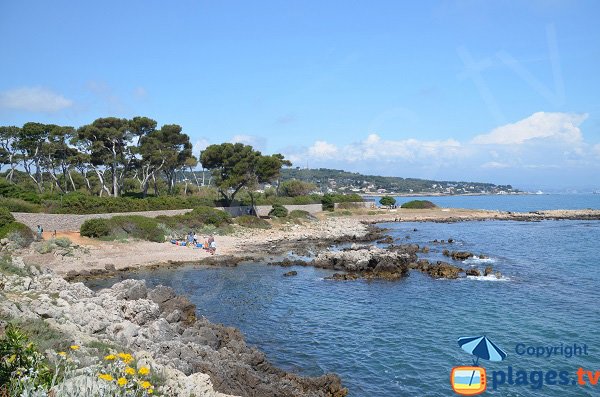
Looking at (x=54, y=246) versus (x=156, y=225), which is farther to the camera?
(x=156, y=225)

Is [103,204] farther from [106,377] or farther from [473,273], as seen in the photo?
[106,377]

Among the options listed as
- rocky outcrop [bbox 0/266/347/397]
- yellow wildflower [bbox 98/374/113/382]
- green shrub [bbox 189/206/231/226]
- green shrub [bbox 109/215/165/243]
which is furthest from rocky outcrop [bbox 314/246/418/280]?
yellow wildflower [bbox 98/374/113/382]

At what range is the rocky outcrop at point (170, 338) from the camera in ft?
37.3

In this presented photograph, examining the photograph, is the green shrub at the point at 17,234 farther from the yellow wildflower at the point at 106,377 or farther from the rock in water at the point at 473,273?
the rock in water at the point at 473,273

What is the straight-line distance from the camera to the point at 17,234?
31.8 metres

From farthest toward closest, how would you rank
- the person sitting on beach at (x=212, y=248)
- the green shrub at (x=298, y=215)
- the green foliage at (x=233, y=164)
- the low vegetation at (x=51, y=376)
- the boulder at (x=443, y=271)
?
the green shrub at (x=298, y=215)
the green foliage at (x=233, y=164)
the person sitting on beach at (x=212, y=248)
the boulder at (x=443, y=271)
the low vegetation at (x=51, y=376)

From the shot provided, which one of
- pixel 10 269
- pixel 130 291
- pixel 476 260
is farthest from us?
pixel 476 260

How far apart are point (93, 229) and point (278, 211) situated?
3107 cm

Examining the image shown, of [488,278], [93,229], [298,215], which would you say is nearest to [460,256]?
[488,278]

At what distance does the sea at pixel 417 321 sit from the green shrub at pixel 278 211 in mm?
30631

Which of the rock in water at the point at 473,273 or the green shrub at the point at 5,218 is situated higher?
the green shrub at the point at 5,218

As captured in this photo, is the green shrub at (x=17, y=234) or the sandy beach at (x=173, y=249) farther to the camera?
the green shrub at (x=17, y=234)

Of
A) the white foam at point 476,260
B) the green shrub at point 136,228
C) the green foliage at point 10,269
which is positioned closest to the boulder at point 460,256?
the white foam at point 476,260

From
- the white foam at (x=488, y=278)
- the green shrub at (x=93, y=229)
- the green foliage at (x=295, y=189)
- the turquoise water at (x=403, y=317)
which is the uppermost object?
the green foliage at (x=295, y=189)
